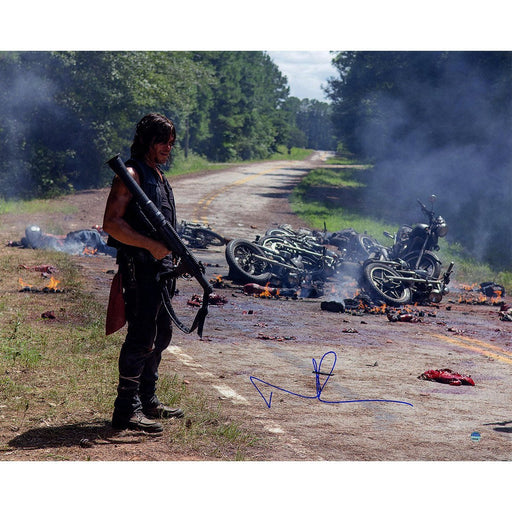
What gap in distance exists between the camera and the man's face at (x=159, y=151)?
4969 mm

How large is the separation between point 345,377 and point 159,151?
11.7 feet

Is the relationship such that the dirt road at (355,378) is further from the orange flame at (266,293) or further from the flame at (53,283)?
the flame at (53,283)

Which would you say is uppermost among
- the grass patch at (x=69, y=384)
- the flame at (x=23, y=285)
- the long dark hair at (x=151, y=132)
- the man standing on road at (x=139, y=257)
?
the long dark hair at (x=151, y=132)

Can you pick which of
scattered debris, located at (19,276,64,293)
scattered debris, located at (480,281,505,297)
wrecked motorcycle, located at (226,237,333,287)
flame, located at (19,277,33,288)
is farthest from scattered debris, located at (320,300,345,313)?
flame, located at (19,277,33,288)

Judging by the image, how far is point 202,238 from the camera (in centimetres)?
1705

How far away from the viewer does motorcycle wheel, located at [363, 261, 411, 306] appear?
12.1 meters

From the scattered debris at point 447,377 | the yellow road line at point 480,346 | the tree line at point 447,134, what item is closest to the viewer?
the scattered debris at point 447,377

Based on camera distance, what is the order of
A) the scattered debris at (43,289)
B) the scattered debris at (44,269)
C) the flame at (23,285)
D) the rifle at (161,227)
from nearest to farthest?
the rifle at (161,227), the scattered debris at (43,289), the flame at (23,285), the scattered debris at (44,269)

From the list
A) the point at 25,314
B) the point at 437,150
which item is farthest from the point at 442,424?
the point at 437,150

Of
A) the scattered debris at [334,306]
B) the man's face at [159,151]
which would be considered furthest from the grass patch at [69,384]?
the scattered debris at [334,306]

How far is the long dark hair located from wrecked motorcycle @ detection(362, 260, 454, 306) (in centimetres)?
765

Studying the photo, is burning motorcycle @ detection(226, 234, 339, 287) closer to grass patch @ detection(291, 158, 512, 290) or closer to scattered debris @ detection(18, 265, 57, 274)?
grass patch @ detection(291, 158, 512, 290)

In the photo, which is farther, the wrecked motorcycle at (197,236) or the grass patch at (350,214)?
the grass patch at (350,214)

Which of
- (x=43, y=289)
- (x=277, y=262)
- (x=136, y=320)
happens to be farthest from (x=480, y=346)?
(x=43, y=289)
